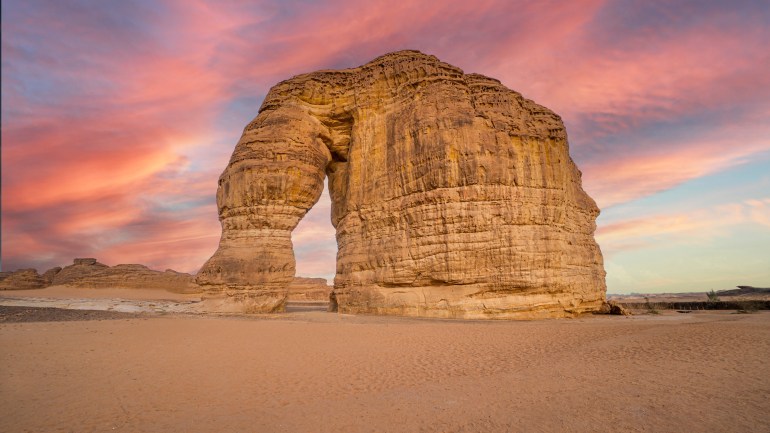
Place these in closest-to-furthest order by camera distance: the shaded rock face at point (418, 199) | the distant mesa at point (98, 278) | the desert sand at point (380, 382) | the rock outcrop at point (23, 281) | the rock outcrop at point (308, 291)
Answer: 1. the desert sand at point (380, 382)
2. the shaded rock face at point (418, 199)
3. the rock outcrop at point (23, 281)
4. the distant mesa at point (98, 278)
5. the rock outcrop at point (308, 291)

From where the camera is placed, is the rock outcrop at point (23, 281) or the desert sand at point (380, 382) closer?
the desert sand at point (380, 382)

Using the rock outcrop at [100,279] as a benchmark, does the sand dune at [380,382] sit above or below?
below

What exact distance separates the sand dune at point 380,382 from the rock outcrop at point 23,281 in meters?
50.6

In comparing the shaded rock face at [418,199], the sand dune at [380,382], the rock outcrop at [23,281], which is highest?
the shaded rock face at [418,199]

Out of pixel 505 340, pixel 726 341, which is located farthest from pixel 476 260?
pixel 726 341

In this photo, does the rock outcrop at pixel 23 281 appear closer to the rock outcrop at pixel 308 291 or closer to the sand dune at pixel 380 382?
the rock outcrop at pixel 308 291

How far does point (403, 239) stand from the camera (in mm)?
20000

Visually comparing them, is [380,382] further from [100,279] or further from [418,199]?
[100,279]

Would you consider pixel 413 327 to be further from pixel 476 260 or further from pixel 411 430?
pixel 411 430

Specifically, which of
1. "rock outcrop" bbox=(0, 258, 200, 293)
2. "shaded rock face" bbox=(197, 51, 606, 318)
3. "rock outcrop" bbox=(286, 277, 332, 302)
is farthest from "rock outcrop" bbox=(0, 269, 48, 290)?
"shaded rock face" bbox=(197, 51, 606, 318)

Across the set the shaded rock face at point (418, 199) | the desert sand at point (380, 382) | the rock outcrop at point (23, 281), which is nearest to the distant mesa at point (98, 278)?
the rock outcrop at point (23, 281)

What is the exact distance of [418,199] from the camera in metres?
19.8

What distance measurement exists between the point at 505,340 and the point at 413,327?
359cm

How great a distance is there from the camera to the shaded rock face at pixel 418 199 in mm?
18469
